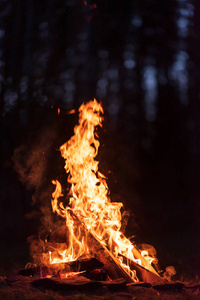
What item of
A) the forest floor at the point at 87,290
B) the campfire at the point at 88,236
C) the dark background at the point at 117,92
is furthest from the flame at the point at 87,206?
the dark background at the point at 117,92

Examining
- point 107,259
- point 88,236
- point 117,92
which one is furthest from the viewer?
point 117,92

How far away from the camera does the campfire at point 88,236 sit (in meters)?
4.92

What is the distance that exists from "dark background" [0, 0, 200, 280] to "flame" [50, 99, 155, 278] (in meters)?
5.77

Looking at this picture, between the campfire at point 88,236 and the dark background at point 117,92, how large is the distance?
593cm

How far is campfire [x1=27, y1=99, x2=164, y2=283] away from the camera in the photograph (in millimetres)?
4918

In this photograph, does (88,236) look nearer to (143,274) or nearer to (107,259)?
(107,259)

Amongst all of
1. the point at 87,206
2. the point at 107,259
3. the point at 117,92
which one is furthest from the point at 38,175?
the point at 117,92

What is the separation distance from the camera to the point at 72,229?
17.4 ft

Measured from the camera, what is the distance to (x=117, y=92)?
49.0 feet

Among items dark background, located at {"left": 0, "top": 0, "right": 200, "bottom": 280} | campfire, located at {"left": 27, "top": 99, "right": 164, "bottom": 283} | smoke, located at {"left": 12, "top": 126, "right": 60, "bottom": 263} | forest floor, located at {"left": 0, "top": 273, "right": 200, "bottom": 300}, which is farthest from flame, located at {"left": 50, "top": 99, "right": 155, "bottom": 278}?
dark background, located at {"left": 0, "top": 0, "right": 200, "bottom": 280}

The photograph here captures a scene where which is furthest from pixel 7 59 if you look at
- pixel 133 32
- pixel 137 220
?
pixel 137 220

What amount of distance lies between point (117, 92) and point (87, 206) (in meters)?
9.87

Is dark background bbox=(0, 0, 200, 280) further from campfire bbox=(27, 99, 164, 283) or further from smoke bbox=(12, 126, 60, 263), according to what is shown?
campfire bbox=(27, 99, 164, 283)

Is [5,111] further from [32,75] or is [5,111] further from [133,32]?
[133,32]
